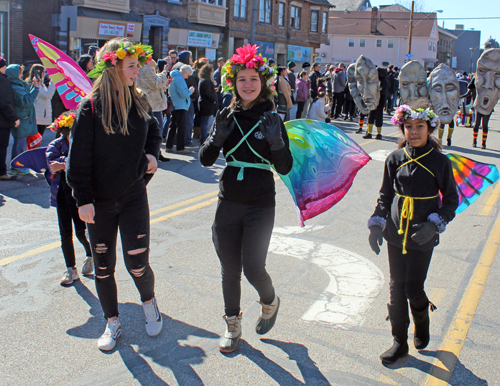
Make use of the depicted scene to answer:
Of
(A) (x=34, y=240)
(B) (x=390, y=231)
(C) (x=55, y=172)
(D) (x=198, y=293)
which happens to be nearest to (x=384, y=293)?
(B) (x=390, y=231)

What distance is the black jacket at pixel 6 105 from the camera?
8164 millimetres

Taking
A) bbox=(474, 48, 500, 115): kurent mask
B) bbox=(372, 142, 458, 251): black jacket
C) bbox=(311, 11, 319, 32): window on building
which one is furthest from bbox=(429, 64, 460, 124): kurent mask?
bbox=(311, 11, 319, 32): window on building

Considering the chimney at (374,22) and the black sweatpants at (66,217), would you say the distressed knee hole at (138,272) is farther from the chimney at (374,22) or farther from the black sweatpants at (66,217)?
the chimney at (374,22)

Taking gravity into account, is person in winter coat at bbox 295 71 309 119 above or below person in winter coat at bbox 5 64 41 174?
above

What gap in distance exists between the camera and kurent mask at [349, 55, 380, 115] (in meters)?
14.7

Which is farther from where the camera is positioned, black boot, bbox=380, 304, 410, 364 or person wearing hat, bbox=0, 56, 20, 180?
person wearing hat, bbox=0, 56, 20, 180

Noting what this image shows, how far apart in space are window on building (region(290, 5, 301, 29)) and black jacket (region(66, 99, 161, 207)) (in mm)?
42148

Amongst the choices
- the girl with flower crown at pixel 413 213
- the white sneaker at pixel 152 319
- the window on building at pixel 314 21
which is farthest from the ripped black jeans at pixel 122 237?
the window on building at pixel 314 21

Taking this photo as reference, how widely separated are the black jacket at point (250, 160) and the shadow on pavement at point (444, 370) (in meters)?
1.36

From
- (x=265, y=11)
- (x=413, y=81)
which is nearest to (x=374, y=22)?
(x=265, y=11)

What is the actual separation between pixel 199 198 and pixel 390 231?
454 cm

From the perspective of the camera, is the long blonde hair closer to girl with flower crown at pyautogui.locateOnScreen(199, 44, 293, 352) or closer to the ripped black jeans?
the ripped black jeans

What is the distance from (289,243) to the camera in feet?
18.8

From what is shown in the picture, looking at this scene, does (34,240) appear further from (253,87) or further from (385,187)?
(385,187)
